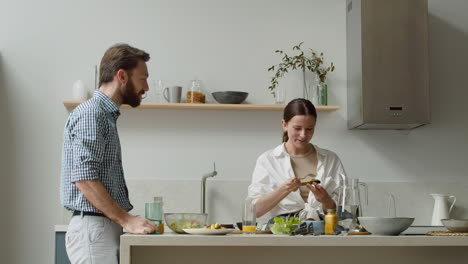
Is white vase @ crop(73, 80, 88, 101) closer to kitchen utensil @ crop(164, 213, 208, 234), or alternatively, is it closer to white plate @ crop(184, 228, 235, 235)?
kitchen utensil @ crop(164, 213, 208, 234)

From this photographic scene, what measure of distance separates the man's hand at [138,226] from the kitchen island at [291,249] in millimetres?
56

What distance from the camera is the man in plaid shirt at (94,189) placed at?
2.51 m

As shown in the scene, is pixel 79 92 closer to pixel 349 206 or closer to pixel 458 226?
pixel 349 206

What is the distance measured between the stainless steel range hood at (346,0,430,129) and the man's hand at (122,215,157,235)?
7.62ft

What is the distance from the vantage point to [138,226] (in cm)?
244

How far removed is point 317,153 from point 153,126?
1.41 meters

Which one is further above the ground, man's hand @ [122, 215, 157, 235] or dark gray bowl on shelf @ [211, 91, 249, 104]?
dark gray bowl on shelf @ [211, 91, 249, 104]

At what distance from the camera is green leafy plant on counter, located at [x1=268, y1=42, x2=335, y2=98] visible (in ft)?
15.5

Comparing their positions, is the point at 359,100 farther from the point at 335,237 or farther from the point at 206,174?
the point at 335,237

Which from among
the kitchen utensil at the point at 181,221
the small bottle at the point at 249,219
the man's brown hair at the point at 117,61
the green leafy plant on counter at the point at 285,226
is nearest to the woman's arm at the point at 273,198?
the small bottle at the point at 249,219

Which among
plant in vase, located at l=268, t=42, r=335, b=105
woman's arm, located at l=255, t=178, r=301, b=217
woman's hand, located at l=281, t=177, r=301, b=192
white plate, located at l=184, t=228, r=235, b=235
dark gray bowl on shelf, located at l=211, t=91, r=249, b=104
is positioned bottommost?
white plate, located at l=184, t=228, r=235, b=235

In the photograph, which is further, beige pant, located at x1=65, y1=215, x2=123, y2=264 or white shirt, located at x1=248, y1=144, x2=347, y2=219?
white shirt, located at x1=248, y1=144, x2=347, y2=219

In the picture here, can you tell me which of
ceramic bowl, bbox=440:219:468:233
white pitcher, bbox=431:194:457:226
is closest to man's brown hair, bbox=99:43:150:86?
ceramic bowl, bbox=440:219:468:233

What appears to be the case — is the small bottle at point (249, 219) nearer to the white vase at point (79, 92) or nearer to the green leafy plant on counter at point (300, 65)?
the green leafy plant on counter at point (300, 65)
